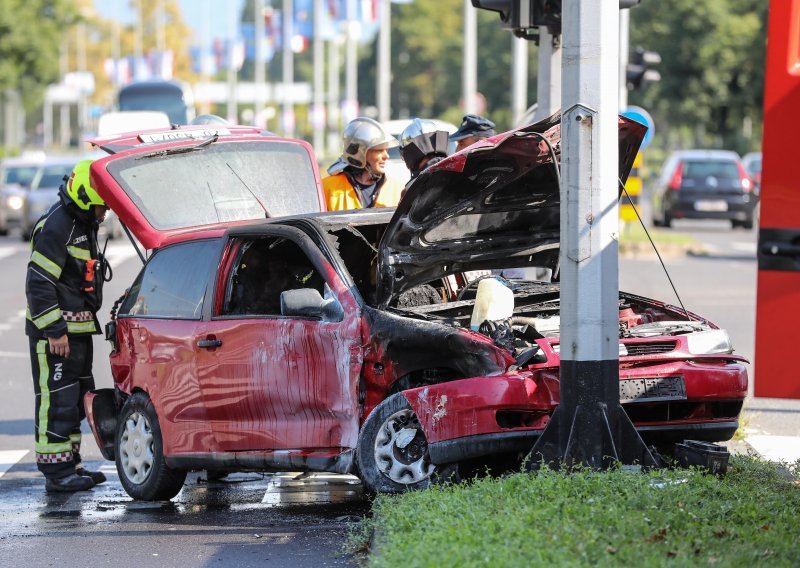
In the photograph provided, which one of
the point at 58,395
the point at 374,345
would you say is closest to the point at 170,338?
the point at 58,395

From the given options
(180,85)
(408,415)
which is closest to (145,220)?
(408,415)

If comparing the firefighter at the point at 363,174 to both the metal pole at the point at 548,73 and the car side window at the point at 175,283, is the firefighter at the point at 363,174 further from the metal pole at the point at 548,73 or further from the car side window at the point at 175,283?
the car side window at the point at 175,283

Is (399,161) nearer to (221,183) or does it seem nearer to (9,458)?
(221,183)

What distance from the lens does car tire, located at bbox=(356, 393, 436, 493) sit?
23.8 feet

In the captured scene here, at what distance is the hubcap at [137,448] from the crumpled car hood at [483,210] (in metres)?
1.77

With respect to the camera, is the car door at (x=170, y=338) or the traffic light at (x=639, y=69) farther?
the traffic light at (x=639, y=69)

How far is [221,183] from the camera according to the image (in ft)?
33.2

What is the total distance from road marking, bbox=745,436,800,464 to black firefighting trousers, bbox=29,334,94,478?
4105mm

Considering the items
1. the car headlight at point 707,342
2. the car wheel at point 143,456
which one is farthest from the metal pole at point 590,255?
the car wheel at point 143,456

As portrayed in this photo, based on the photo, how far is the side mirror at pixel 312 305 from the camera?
7562mm

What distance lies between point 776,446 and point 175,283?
12.6ft

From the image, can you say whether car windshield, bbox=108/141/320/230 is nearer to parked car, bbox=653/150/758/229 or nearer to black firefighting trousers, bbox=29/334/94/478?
black firefighting trousers, bbox=29/334/94/478

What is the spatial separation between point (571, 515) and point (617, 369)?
1.22m

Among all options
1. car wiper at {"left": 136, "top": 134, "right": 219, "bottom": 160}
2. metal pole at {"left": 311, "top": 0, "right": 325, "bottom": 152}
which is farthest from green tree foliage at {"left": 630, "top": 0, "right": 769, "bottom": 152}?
car wiper at {"left": 136, "top": 134, "right": 219, "bottom": 160}
